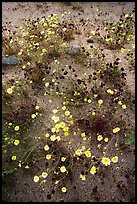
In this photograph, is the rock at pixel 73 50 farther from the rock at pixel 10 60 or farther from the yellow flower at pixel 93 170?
the yellow flower at pixel 93 170

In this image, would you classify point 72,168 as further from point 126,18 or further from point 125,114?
point 126,18

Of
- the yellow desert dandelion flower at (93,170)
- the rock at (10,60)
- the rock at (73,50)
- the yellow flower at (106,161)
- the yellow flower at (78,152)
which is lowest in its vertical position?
the yellow desert dandelion flower at (93,170)

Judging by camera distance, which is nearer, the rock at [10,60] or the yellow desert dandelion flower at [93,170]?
the yellow desert dandelion flower at [93,170]

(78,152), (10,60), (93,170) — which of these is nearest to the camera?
(93,170)

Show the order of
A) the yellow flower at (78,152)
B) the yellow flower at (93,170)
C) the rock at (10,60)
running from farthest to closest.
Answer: the rock at (10,60) → the yellow flower at (78,152) → the yellow flower at (93,170)

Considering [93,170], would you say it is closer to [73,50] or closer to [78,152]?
[78,152]

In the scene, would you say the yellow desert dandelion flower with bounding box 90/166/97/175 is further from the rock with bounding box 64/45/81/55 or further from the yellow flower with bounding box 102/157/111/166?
the rock with bounding box 64/45/81/55

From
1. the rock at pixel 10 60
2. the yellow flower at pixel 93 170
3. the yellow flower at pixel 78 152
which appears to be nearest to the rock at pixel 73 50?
the rock at pixel 10 60

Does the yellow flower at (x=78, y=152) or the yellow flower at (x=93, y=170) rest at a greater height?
the yellow flower at (x=78, y=152)

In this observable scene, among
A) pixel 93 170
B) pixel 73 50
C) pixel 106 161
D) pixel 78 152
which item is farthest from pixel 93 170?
pixel 73 50

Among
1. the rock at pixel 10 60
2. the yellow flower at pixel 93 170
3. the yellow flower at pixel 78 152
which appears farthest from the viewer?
the rock at pixel 10 60

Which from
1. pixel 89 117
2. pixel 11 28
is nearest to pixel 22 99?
pixel 89 117

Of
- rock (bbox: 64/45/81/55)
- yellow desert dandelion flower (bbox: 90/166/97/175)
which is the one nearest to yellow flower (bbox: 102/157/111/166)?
yellow desert dandelion flower (bbox: 90/166/97/175)
